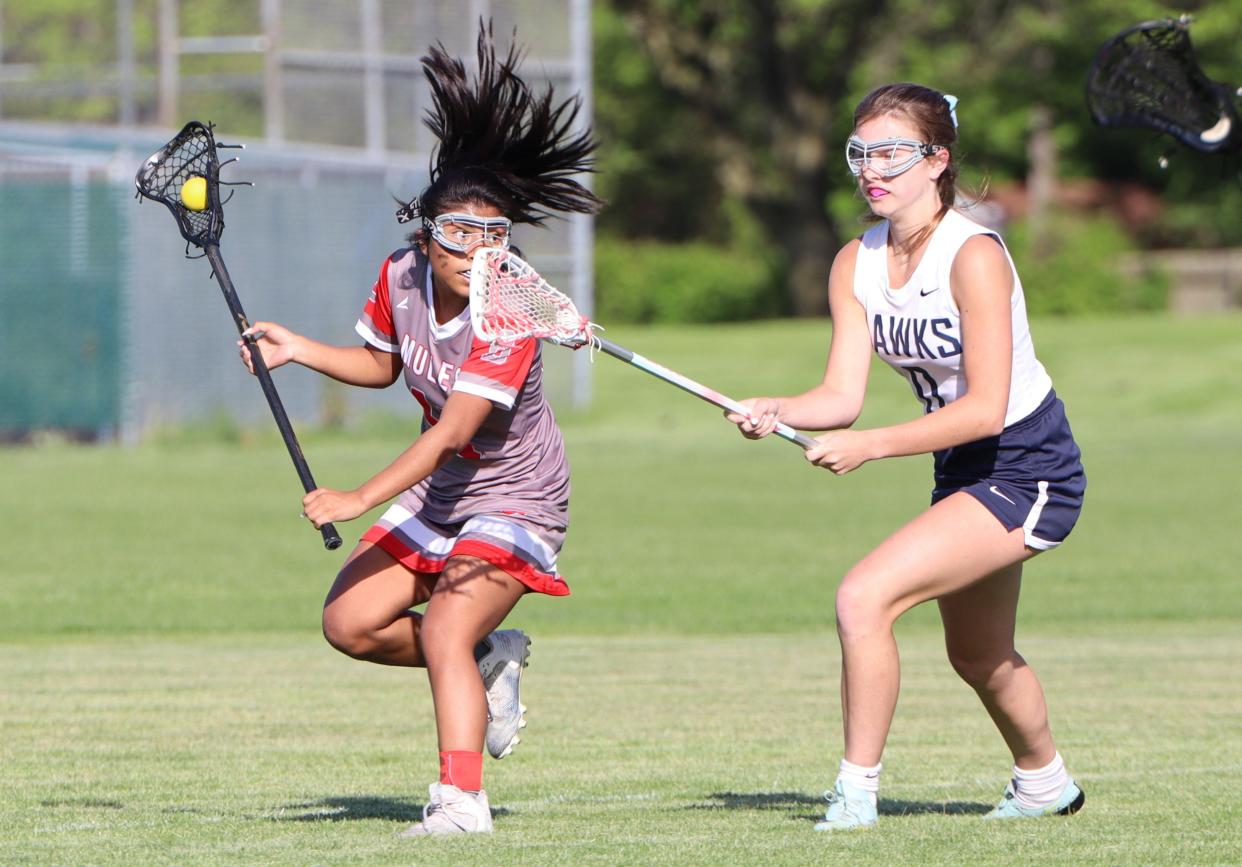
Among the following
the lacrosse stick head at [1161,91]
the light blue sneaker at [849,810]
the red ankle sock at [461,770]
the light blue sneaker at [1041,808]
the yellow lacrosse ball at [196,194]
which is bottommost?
the light blue sneaker at [1041,808]

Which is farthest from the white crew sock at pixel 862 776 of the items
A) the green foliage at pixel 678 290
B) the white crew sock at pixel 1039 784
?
the green foliage at pixel 678 290

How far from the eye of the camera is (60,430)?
23.8m

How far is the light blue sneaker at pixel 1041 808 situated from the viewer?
637cm

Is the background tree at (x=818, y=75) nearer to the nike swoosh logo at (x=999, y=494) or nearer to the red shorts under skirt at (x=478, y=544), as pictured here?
the red shorts under skirt at (x=478, y=544)

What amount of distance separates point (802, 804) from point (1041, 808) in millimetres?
770

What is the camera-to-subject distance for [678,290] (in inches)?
2002

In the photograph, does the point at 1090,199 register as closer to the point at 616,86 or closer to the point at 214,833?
the point at 616,86

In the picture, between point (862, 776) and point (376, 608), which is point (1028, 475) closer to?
point (862, 776)

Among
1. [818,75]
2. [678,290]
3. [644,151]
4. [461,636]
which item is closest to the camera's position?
[461,636]

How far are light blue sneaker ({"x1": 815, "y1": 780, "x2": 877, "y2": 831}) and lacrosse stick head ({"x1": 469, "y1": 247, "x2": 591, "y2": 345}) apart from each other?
148 centimetres

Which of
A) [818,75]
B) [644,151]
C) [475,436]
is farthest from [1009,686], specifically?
[644,151]

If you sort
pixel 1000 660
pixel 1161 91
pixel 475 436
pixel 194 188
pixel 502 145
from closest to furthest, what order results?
pixel 1000 660 < pixel 475 436 < pixel 502 145 < pixel 194 188 < pixel 1161 91

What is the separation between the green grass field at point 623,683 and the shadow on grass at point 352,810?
0.03 m

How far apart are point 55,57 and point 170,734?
23.9m
